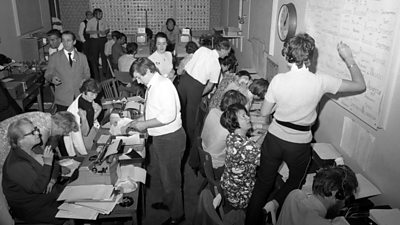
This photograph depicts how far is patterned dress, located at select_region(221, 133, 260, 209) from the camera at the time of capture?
2.81 meters

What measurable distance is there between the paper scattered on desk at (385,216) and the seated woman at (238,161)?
89 centimetres

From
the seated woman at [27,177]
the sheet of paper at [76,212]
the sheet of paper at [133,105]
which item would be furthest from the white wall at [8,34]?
the sheet of paper at [76,212]

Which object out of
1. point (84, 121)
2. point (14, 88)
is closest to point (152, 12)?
point (14, 88)

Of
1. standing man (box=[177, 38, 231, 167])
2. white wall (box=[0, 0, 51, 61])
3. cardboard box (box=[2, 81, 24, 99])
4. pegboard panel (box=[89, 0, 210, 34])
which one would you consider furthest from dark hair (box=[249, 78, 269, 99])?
pegboard panel (box=[89, 0, 210, 34])

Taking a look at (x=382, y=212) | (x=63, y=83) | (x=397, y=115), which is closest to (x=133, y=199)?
(x=382, y=212)

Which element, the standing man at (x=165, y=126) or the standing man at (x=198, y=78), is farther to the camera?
the standing man at (x=198, y=78)

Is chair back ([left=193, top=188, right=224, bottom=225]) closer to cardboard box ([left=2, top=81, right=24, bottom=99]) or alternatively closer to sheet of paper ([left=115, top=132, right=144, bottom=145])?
sheet of paper ([left=115, top=132, right=144, bottom=145])

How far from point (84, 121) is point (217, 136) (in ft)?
4.59

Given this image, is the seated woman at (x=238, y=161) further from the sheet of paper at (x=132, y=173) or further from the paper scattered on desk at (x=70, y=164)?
the paper scattered on desk at (x=70, y=164)

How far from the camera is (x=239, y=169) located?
2863mm

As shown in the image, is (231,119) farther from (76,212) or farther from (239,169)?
(76,212)

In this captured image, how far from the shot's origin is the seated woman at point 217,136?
351 cm

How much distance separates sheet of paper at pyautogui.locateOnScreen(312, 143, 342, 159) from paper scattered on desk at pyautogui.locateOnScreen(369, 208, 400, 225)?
0.91 metres

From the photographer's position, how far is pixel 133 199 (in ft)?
8.68
